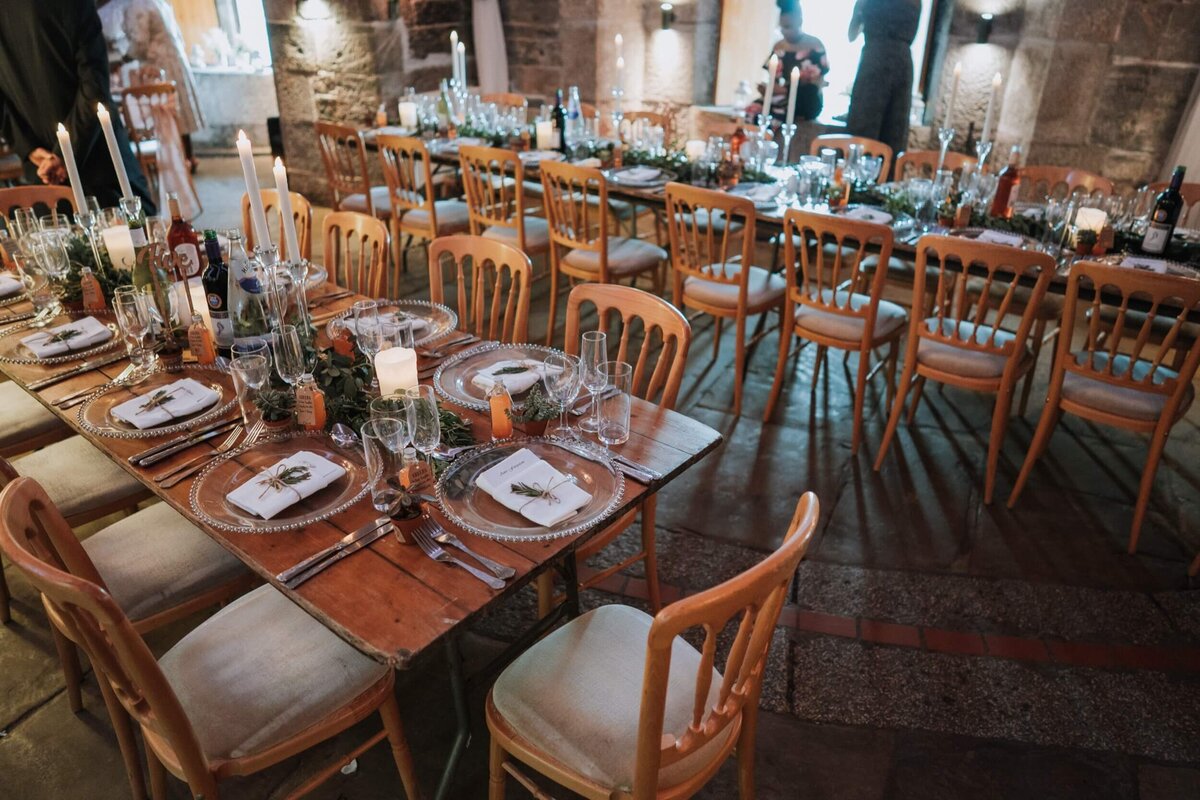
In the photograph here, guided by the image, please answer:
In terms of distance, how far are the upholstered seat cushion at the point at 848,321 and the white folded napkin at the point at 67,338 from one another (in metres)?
2.38

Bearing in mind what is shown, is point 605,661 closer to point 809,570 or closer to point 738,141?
point 809,570

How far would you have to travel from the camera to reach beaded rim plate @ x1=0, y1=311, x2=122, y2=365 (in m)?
2.05

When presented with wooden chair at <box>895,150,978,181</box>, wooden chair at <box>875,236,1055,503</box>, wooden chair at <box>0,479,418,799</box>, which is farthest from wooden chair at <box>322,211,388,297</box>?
wooden chair at <box>895,150,978,181</box>

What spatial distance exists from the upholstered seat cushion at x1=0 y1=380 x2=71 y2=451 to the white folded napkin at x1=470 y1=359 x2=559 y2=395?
1.31 meters

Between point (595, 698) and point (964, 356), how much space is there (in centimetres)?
198

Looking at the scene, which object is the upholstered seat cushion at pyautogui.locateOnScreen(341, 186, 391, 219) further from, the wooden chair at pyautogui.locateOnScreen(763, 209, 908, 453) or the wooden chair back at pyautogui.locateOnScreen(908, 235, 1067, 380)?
the wooden chair back at pyautogui.locateOnScreen(908, 235, 1067, 380)

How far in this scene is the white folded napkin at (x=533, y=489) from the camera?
1467 mm

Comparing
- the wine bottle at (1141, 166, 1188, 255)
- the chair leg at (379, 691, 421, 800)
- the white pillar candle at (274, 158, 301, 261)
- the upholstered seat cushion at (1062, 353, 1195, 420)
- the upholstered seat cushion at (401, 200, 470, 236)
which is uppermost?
the white pillar candle at (274, 158, 301, 261)

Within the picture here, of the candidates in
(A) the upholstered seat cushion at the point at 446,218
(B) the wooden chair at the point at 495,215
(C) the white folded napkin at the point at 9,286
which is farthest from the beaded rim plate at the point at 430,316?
(A) the upholstered seat cushion at the point at 446,218

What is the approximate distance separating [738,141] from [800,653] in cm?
278

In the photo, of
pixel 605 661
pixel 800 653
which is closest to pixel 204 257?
pixel 605 661

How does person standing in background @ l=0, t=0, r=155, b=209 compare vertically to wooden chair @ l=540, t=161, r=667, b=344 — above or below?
above

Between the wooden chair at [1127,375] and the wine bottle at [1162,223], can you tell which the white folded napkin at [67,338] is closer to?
the wooden chair at [1127,375]

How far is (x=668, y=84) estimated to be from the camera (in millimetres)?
6691
